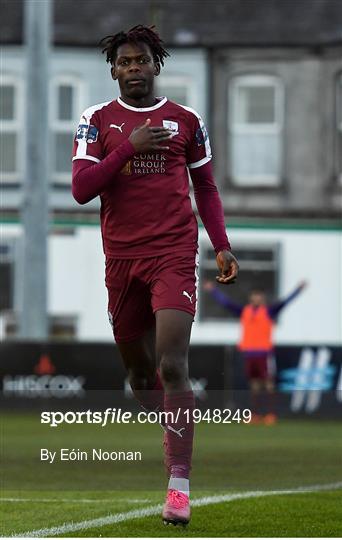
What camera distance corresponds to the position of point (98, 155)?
7637mm

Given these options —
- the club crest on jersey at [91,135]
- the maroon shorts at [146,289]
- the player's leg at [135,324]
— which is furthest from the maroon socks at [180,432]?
the club crest on jersey at [91,135]

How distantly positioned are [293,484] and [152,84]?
3541mm

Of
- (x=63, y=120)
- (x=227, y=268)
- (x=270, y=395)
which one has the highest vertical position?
(x=63, y=120)

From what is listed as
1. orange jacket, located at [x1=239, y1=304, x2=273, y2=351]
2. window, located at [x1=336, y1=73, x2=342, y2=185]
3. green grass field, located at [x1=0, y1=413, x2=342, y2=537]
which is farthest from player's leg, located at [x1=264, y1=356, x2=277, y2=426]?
window, located at [x1=336, y1=73, x2=342, y2=185]

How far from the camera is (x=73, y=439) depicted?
12.2 metres

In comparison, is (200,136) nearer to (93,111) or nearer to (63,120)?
(93,111)

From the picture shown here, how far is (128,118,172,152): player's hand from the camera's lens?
7.40m

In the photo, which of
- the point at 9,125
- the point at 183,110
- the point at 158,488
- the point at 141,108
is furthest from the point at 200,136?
the point at 9,125

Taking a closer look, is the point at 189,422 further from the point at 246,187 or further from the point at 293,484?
the point at 246,187

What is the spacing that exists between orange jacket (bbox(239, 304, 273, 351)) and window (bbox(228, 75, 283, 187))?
40.1ft

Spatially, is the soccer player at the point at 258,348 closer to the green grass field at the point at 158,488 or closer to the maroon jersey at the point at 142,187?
the green grass field at the point at 158,488

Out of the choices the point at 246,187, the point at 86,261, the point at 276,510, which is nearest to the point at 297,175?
the point at 246,187

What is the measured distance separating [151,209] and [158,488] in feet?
9.30

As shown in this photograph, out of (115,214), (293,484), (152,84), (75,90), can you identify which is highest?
(75,90)
